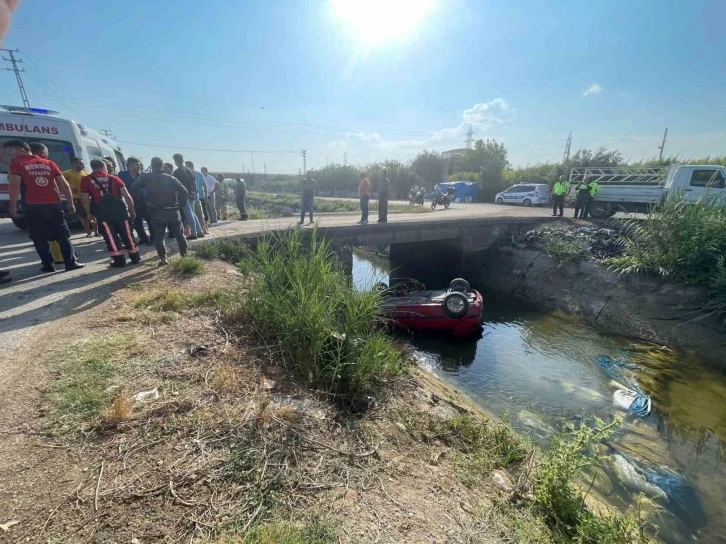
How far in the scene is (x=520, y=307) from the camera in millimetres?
10523

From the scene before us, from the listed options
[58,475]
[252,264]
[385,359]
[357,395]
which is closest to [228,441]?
[58,475]

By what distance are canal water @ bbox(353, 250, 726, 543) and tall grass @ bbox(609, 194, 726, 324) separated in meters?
1.94

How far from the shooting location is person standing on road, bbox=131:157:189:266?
16.6 feet

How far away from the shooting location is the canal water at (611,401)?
3.75m

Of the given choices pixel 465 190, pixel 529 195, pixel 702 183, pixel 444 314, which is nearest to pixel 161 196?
pixel 444 314

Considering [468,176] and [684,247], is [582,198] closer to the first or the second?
[684,247]

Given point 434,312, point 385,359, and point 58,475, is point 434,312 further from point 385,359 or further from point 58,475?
point 58,475

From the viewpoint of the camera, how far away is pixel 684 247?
8.05m

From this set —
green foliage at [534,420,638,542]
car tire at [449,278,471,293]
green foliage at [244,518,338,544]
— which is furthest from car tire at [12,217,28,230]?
car tire at [449,278,471,293]

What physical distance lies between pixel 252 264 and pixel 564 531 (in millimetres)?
4480

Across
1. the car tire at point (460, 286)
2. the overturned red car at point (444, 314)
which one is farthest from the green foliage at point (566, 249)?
the overturned red car at point (444, 314)

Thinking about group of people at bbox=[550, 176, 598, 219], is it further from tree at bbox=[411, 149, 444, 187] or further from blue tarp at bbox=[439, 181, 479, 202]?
tree at bbox=[411, 149, 444, 187]

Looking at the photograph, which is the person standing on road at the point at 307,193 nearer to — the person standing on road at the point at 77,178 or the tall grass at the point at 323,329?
the person standing on road at the point at 77,178

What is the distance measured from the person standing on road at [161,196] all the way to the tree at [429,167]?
38.7 m
